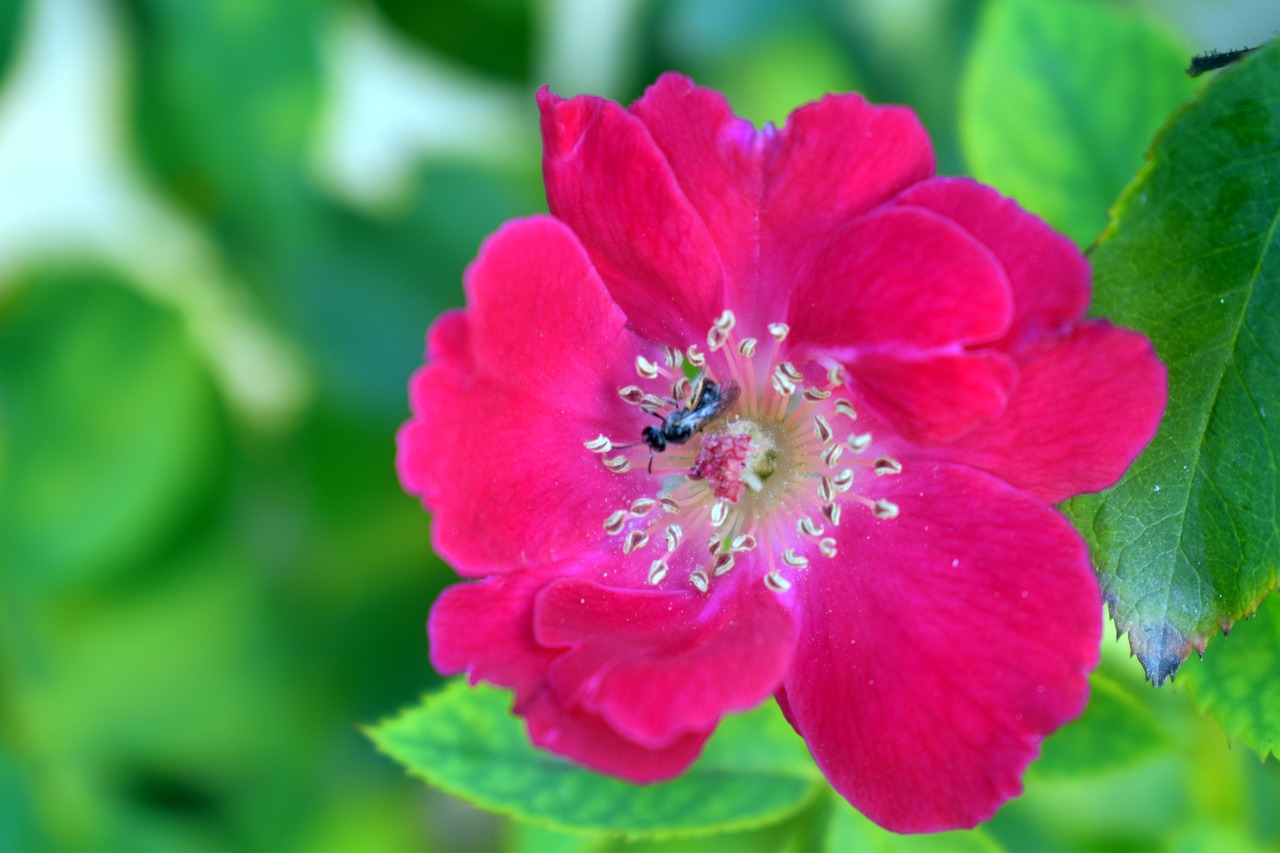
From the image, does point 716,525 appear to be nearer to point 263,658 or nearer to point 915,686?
point 915,686

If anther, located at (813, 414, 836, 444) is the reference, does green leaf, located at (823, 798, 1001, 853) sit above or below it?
below

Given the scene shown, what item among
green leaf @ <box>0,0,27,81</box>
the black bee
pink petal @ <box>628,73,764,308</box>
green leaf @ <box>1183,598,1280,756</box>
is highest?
green leaf @ <box>0,0,27,81</box>

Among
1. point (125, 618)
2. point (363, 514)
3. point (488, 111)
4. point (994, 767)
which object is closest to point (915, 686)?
point (994, 767)

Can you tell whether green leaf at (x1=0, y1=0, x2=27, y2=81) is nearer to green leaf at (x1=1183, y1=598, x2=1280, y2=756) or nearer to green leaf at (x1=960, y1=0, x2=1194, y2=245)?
green leaf at (x1=960, y1=0, x2=1194, y2=245)

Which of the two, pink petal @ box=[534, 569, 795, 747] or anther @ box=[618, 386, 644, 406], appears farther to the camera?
anther @ box=[618, 386, 644, 406]

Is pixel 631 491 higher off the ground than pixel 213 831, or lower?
higher

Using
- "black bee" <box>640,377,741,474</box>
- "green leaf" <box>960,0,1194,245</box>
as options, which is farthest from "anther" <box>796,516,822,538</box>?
"green leaf" <box>960,0,1194,245</box>
